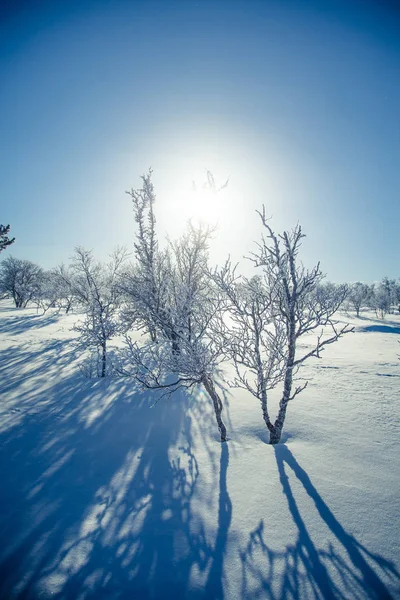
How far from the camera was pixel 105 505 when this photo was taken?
4.42 metres

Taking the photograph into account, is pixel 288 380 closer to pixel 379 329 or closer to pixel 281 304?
pixel 281 304

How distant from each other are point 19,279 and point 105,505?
53.0 meters

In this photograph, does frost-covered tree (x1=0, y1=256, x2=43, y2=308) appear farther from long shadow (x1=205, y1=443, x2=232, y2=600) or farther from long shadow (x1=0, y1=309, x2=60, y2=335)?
long shadow (x1=205, y1=443, x2=232, y2=600)

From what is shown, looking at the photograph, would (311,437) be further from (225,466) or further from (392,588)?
(392,588)

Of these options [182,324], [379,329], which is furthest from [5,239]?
[379,329]

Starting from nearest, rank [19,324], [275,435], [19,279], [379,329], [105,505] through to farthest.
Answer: [105,505] → [275,435] → [19,324] → [379,329] → [19,279]

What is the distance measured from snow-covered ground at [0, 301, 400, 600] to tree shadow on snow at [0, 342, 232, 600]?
0.02 metres

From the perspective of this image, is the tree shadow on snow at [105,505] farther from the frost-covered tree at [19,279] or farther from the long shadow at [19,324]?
the frost-covered tree at [19,279]

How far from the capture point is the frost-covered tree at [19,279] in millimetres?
44656

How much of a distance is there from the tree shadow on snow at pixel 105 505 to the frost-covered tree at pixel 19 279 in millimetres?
44904

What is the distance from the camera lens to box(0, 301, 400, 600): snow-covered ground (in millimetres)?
3197

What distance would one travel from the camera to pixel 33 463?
557 centimetres

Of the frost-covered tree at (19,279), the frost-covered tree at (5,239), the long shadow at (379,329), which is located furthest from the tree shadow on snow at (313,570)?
the frost-covered tree at (19,279)

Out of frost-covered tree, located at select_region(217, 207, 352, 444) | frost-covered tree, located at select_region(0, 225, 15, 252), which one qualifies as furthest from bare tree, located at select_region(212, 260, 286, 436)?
frost-covered tree, located at select_region(0, 225, 15, 252)
